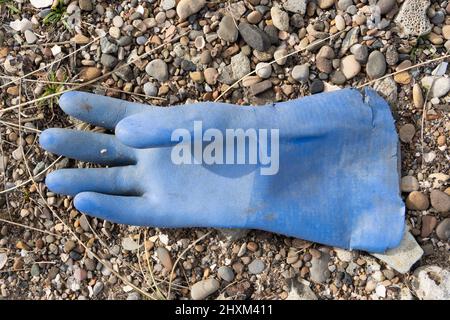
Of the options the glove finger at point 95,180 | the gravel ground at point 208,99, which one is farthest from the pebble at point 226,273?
the glove finger at point 95,180

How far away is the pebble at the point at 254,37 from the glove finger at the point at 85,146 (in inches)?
18.1

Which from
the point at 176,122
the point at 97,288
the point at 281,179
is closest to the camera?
the point at 176,122

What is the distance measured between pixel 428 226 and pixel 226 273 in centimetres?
57

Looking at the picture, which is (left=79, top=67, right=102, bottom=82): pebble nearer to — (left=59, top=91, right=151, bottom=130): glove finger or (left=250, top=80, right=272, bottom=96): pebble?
(left=59, top=91, right=151, bottom=130): glove finger

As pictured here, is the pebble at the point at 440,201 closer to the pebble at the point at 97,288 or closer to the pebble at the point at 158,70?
the pebble at the point at 158,70

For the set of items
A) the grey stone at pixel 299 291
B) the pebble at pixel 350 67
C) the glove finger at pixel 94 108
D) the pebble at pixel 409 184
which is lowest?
the grey stone at pixel 299 291

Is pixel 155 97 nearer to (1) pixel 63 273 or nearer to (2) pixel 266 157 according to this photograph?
(2) pixel 266 157

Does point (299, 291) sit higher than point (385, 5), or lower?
lower

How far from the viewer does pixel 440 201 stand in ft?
5.40

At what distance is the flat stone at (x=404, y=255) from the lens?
1630mm

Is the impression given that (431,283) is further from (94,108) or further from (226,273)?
(94,108)

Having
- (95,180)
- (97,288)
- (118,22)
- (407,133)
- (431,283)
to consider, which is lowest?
(431,283)

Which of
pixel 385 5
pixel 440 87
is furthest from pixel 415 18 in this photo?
pixel 440 87

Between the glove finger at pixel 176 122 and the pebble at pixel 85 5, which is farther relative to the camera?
the pebble at pixel 85 5
